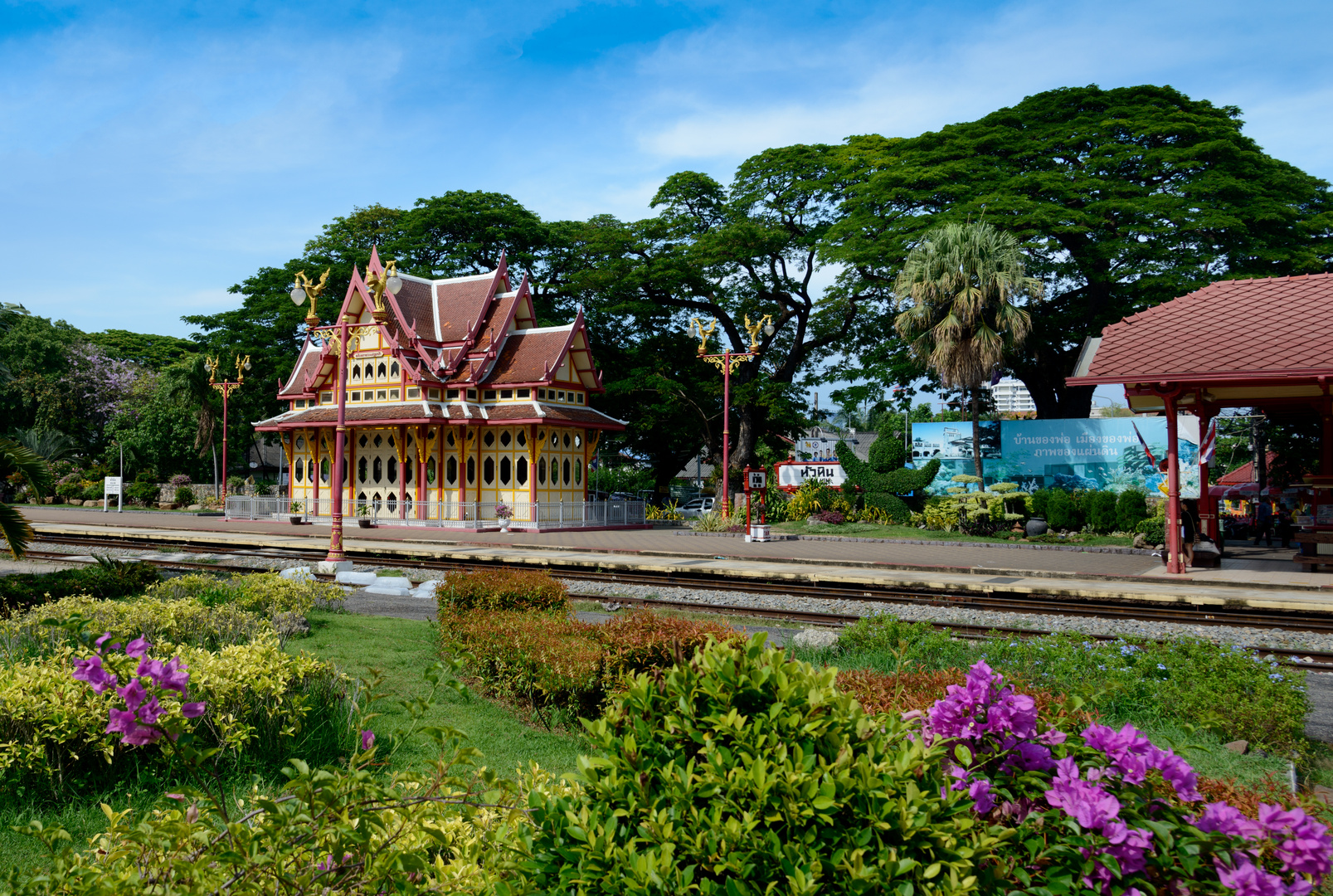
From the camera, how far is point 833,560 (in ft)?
63.9

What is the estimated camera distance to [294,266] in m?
48.3

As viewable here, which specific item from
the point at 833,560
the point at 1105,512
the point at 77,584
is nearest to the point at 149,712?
the point at 77,584

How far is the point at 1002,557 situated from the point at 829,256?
58.9 feet

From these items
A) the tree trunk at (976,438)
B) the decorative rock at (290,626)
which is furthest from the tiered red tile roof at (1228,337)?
the decorative rock at (290,626)

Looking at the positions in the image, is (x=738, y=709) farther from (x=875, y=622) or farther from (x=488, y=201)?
(x=488, y=201)

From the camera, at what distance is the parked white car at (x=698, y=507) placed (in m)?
37.9

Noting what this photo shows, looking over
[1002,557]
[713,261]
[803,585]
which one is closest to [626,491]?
[713,261]

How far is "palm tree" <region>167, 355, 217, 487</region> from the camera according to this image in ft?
143

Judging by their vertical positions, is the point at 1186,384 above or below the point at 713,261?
below

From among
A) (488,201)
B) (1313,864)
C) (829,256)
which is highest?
(488,201)

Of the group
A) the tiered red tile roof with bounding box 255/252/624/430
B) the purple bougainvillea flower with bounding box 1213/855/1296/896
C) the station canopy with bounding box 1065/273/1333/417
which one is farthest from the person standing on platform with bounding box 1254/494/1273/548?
the purple bougainvillea flower with bounding box 1213/855/1296/896

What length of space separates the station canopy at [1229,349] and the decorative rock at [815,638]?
1008 cm

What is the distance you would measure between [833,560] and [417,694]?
1353 centimetres

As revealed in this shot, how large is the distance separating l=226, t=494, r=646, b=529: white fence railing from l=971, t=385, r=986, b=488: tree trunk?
12823 millimetres
